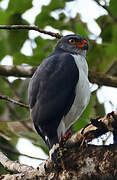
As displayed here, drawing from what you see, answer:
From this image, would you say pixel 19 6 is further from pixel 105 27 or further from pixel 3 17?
pixel 105 27

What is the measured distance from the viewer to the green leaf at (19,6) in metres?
5.44

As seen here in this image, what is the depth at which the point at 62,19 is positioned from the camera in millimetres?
6258

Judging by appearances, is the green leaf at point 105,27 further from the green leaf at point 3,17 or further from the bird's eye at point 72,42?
the green leaf at point 3,17

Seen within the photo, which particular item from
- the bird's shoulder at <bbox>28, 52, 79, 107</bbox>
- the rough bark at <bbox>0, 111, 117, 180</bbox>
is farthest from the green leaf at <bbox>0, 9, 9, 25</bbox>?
the rough bark at <bbox>0, 111, 117, 180</bbox>

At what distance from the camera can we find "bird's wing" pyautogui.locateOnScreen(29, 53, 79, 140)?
14.1 ft

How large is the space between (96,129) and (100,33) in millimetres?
2820

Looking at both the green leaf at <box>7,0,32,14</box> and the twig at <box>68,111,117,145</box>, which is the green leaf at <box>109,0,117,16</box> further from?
the twig at <box>68,111,117,145</box>

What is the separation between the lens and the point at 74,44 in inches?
229

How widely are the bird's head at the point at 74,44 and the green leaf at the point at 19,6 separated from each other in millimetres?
631

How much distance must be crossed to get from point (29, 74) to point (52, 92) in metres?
0.88

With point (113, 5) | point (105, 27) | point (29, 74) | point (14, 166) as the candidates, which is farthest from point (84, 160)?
point (105, 27)

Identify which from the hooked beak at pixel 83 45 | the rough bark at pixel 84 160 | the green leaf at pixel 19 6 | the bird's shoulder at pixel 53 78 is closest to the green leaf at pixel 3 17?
the green leaf at pixel 19 6

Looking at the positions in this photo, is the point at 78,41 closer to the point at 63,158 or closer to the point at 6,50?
the point at 6,50

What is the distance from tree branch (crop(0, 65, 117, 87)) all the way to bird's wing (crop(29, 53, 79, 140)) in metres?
0.47
